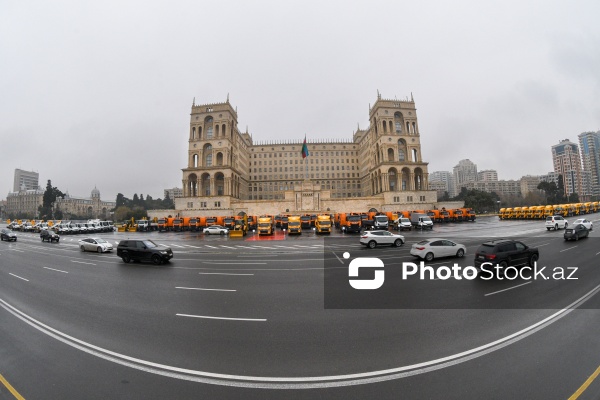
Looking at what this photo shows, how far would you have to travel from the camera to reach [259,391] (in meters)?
4.79

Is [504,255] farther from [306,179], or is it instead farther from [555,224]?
[306,179]

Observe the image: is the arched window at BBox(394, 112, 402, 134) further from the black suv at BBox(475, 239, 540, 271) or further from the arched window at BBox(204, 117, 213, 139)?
the black suv at BBox(475, 239, 540, 271)

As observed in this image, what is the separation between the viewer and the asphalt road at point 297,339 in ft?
16.1

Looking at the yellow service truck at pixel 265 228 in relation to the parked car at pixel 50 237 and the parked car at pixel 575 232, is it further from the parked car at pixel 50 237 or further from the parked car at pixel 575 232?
the parked car at pixel 575 232

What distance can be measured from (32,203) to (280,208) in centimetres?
17125

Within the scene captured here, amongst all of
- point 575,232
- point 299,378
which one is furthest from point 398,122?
point 299,378

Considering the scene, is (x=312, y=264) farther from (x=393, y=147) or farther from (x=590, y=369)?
(x=393, y=147)

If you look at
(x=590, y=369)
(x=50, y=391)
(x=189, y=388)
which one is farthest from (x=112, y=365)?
(x=590, y=369)

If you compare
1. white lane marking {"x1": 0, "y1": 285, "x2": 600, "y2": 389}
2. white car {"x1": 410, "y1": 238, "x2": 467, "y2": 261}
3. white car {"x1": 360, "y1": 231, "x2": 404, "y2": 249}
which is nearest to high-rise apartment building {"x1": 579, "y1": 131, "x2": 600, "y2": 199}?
white car {"x1": 360, "y1": 231, "x2": 404, "y2": 249}

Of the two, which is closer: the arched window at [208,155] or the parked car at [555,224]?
the parked car at [555,224]

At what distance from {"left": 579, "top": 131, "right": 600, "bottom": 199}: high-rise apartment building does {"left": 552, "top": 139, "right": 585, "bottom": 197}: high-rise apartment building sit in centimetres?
946

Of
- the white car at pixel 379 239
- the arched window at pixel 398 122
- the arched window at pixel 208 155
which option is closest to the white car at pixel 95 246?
the white car at pixel 379 239

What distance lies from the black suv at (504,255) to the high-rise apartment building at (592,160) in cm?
18529

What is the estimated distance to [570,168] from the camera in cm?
14625
